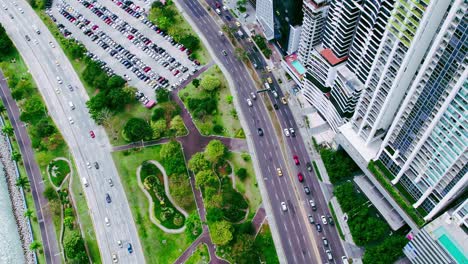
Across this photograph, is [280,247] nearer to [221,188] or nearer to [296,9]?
[221,188]

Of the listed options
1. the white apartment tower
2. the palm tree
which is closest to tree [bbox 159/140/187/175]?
the palm tree

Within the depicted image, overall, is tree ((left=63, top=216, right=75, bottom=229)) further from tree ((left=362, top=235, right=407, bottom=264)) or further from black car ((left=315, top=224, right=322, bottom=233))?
tree ((left=362, top=235, right=407, bottom=264))

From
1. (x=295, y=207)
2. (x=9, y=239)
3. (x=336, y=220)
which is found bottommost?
(x=336, y=220)

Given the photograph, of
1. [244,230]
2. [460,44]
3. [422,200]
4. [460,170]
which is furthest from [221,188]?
[460,44]

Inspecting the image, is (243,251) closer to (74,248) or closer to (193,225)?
(193,225)

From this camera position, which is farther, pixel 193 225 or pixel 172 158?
pixel 172 158

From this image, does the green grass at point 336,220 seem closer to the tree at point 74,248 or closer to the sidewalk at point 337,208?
the sidewalk at point 337,208

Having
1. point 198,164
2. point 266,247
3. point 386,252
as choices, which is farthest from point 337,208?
point 198,164
